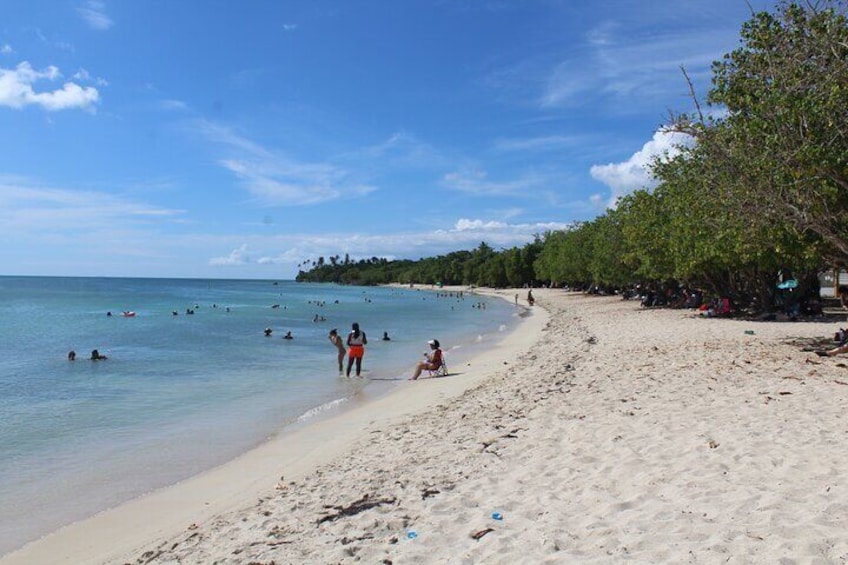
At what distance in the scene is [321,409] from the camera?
48.6ft

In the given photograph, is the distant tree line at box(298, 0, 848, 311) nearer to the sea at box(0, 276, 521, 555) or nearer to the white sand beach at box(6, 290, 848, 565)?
the white sand beach at box(6, 290, 848, 565)

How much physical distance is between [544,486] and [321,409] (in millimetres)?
9231

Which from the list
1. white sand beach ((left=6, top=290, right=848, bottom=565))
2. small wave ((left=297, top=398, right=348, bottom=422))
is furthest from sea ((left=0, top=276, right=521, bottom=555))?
white sand beach ((left=6, top=290, right=848, bottom=565))

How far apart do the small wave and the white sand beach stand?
1.46 m

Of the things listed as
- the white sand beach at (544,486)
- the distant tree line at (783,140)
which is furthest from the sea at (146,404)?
the distant tree line at (783,140)

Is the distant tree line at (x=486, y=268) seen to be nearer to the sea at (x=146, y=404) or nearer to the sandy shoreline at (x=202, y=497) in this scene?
the sea at (x=146, y=404)

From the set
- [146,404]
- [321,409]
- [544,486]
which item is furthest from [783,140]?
[146,404]

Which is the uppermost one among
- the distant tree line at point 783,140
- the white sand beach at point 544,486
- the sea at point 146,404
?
the distant tree line at point 783,140

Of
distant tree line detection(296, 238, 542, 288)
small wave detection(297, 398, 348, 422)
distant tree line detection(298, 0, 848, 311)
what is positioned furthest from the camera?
distant tree line detection(296, 238, 542, 288)

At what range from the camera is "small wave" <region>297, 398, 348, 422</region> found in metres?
13.9

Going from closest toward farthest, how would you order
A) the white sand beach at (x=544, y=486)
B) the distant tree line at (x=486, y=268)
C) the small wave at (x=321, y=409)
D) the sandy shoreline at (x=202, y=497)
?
the white sand beach at (x=544, y=486) → the sandy shoreline at (x=202, y=497) → the small wave at (x=321, y=409) → the distant tree line at (x=486, y=268)

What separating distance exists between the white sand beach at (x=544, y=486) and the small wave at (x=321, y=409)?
1.46m

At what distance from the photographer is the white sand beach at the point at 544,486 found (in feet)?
16.1

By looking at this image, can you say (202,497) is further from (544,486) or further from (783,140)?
(783,140)
